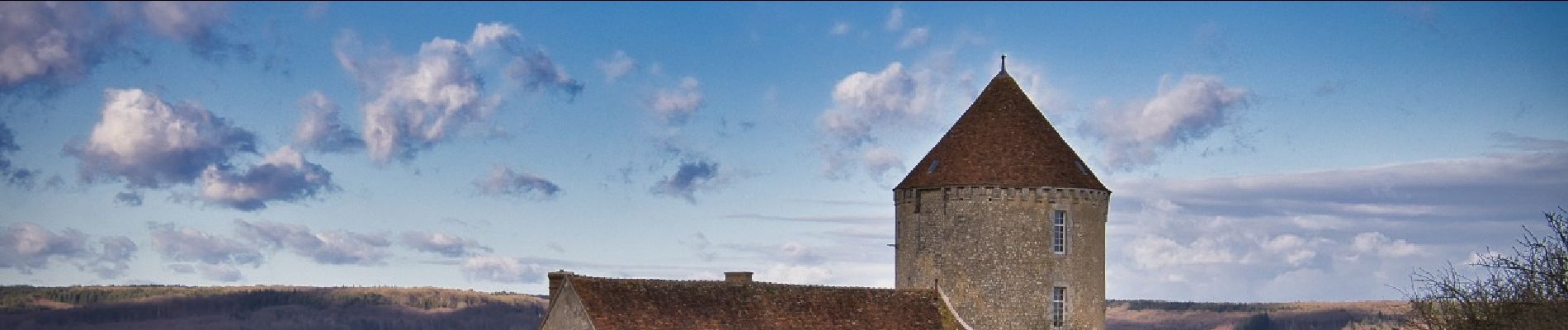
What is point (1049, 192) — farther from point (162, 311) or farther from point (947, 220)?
point (162, 311)

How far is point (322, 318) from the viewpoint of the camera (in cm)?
11719

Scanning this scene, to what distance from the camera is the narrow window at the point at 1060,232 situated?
45.5 m

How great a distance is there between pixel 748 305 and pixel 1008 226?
324 inches

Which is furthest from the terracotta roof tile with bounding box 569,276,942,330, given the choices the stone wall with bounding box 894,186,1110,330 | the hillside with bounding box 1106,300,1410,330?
the hillside with bounding box 1106,300,1410,330

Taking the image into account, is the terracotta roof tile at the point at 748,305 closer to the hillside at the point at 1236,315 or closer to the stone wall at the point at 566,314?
the stone wall at the point at 566,314

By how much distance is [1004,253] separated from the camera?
4484cm

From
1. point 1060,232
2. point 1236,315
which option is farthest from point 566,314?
point 1236,315

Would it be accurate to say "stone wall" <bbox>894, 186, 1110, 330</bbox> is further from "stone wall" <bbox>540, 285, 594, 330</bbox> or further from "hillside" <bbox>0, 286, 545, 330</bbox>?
"hillside" <bbox>0, 286, 545, 330</bbox>

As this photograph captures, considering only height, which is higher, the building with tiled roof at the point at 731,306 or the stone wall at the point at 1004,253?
the stone wall at the point at 1004,253

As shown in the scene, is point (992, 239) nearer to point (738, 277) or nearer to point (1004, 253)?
point (1004, 253)

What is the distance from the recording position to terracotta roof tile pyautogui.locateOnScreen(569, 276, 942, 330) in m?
37.9

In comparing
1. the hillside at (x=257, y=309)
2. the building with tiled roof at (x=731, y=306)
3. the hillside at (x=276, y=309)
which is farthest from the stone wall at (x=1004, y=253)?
the hillside at (x=257, y=309)

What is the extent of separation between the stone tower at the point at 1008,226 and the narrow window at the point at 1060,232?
0.07 feet

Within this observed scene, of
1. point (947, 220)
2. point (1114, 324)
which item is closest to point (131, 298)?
point (1114, 324)
